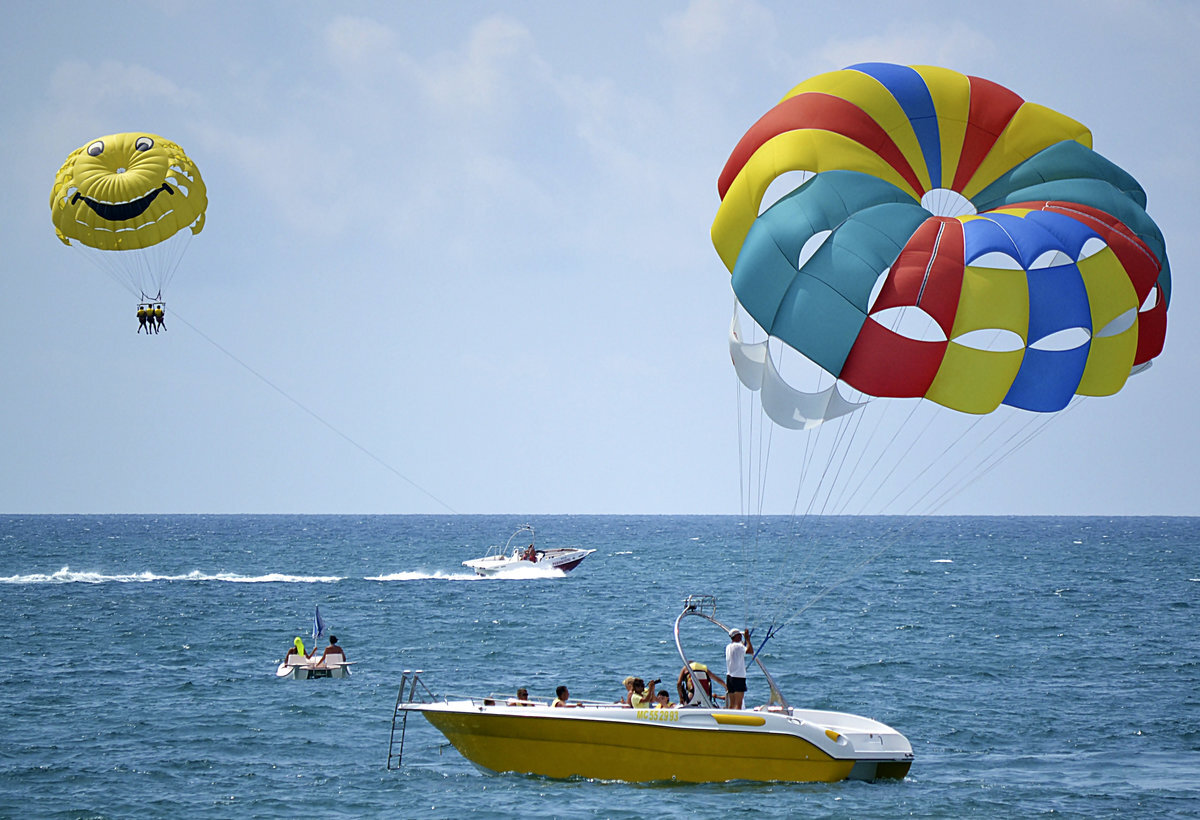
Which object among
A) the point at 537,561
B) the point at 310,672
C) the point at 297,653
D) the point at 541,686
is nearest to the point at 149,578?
the point at 537,561

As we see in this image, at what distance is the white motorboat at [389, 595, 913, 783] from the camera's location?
16.5 metres

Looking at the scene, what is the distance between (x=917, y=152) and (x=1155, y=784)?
10089 mm

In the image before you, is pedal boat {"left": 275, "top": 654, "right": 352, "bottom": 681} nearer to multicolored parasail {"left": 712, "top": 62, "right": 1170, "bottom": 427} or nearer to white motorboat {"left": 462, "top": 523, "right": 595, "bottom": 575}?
multicolored parasail {"left": 712, "top": 62, "right": 1170, "bottom": 427}

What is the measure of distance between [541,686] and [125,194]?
50.1ft

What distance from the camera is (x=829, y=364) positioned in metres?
16.2

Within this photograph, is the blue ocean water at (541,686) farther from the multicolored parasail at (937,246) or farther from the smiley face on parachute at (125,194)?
the smiley face on parachute at (125,194)

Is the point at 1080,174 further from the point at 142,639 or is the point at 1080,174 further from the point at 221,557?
the point at 221,557

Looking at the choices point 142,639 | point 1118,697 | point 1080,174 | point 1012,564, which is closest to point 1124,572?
point 1012,564

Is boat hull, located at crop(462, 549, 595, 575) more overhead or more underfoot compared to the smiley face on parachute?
more underfoot

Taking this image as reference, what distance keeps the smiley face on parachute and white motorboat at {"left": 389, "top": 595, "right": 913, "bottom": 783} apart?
17.5 meters

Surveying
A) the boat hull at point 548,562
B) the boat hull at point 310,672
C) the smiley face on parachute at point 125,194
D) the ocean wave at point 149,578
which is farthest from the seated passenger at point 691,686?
the ocean wave at point 149,578

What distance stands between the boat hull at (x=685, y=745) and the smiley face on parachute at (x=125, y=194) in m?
17.9

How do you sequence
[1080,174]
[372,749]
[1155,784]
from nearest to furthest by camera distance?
[1080,174], [1155,784], [372,749]

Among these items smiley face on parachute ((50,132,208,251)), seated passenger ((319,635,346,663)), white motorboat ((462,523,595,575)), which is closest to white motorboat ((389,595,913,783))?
seated passenger ((319,635,346,663))
